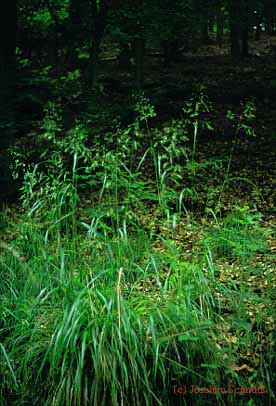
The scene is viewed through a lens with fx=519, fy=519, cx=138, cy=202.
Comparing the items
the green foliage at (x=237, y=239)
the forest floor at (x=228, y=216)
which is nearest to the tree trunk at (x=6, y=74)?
the forest floor at (x=228, y=216)

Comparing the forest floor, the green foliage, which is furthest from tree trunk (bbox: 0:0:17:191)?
the green foliage

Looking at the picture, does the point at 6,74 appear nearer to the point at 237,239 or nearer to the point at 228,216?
the point at 228,216

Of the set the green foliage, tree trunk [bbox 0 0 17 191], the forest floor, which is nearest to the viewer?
the forest floor

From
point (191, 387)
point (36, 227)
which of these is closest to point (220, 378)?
point (191, 387)

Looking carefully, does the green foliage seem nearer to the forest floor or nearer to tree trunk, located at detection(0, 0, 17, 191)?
the forest floor

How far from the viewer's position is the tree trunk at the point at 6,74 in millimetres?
5520

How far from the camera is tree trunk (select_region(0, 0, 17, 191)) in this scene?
552 centimetres

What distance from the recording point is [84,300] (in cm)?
271

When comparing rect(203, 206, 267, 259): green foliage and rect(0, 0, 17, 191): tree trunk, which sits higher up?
rect(0, 0, 17, 191): tree trunk

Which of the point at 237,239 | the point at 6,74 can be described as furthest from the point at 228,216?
the point at 6,74

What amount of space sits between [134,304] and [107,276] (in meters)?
0.26

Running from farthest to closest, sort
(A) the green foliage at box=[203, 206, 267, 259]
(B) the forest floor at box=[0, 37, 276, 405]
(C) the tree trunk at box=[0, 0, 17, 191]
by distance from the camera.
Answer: (C) the tree trunk at box=[0, 0, 17, 191] → (A) the green foliage at box=[203, 206, 267, 259] → (B) the forest floor at box=[0, 37, 276, 405]

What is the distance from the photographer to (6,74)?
6.07m

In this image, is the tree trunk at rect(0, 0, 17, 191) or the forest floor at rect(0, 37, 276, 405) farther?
the tree trunk at rect(0, 0, 17, 191)
